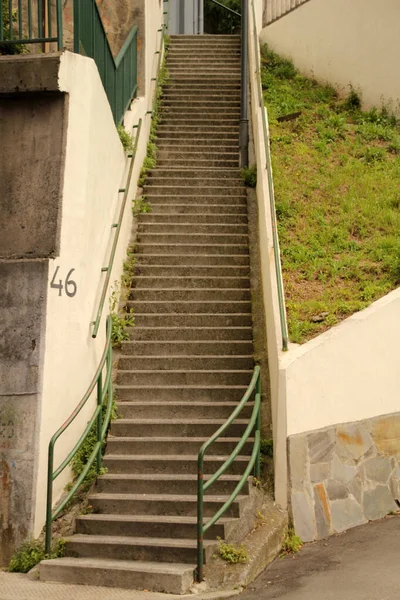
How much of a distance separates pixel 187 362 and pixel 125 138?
354 cm

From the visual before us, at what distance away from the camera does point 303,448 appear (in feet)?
27.2

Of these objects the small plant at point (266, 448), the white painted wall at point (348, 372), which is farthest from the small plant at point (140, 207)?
the small plant at point (266, 448)

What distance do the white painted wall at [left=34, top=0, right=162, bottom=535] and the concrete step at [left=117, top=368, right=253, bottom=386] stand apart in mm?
528

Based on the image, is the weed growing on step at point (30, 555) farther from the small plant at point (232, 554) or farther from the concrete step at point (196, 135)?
the concrete step at point (196, 135)

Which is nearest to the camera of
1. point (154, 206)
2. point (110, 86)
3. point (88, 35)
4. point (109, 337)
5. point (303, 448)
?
point (303, 448)

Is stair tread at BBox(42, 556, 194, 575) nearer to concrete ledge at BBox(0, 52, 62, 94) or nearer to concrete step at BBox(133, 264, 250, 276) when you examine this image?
concrete ledge at BBox(0, 52, 62, 94)

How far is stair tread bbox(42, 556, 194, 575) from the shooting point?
6867 millimetres

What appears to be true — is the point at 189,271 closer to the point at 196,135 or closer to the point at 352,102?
the point at 196,135

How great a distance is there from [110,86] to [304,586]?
6.85m

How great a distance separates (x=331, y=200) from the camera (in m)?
12.4

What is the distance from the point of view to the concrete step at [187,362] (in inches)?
387

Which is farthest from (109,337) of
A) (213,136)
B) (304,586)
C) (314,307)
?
(213,136)

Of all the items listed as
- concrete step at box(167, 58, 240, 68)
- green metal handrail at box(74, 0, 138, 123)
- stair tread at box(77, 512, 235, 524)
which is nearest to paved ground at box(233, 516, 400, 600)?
stair tread at box(77, 512, 235, 524)

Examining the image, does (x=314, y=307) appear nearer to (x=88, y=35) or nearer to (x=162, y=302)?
(x=162, y=302)
